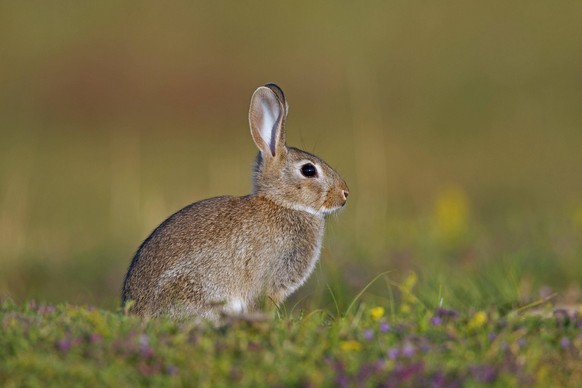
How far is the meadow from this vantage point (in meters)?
4.61

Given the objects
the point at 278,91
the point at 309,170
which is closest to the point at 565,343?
the point at 309,170

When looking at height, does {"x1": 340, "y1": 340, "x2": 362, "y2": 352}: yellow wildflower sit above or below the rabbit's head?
below

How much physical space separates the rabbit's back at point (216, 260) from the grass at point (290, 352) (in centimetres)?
97

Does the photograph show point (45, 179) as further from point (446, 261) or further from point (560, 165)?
point (446, 261)

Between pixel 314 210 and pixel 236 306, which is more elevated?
pixel 314 210

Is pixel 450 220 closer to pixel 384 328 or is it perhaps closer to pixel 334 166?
pixel 384 328

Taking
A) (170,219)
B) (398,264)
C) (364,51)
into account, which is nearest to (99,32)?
(364,51)

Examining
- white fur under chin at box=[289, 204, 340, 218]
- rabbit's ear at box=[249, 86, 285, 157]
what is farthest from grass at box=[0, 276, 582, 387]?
rabbit's ear at box=[249, 86, 285, 157]

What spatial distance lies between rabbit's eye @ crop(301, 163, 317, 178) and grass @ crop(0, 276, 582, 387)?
220 cm

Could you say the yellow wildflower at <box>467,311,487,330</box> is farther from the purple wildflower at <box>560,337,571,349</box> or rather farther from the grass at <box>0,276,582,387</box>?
the purple wildflower at <box>560,337,571,349</box>

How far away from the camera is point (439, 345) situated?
15.6 feet

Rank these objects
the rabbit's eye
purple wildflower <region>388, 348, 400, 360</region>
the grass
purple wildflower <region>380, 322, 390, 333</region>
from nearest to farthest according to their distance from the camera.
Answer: the grass
purple wildflower <region>388, 348, 400, 360</region>
purple wildflower <region>380, 322, 390, 333</region>
the rabbit's eye

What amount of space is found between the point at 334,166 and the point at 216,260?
1223 cm

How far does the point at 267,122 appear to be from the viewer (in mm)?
7422
